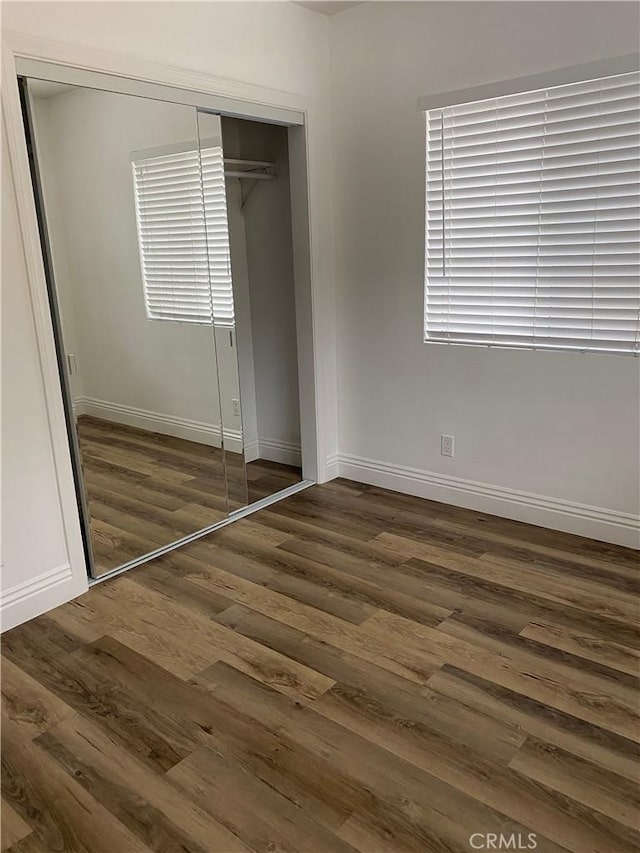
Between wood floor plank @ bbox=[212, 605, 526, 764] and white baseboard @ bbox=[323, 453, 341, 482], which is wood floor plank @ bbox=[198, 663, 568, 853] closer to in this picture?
wood floor plank @ bbox=[212, 605, 526, 764]

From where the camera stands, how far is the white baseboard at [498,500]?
3109 millimetres

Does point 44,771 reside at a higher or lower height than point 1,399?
lower

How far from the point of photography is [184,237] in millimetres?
3141

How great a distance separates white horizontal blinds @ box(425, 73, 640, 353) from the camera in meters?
2.79

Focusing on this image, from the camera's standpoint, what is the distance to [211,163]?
10.5 feet

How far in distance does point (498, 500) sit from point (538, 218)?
1409 millimetres

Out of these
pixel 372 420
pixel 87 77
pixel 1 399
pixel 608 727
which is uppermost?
pixel 87 77

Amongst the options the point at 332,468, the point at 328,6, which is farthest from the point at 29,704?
the point at 328,6

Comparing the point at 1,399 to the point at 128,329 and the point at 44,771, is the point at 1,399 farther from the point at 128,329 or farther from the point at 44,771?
the point at 44,771

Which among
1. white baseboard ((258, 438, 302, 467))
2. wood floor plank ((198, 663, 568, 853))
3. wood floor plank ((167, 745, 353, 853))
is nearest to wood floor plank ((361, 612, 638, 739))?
wood floor plank ((198, 663, 568, 853))

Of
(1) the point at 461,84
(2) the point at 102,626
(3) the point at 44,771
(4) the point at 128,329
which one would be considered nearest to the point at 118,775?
(3) the point at 44,771

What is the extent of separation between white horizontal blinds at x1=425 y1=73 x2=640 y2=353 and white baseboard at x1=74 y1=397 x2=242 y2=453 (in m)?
1.26

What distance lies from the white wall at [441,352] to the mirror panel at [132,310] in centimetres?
94

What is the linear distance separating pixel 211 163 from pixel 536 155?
1503mm
